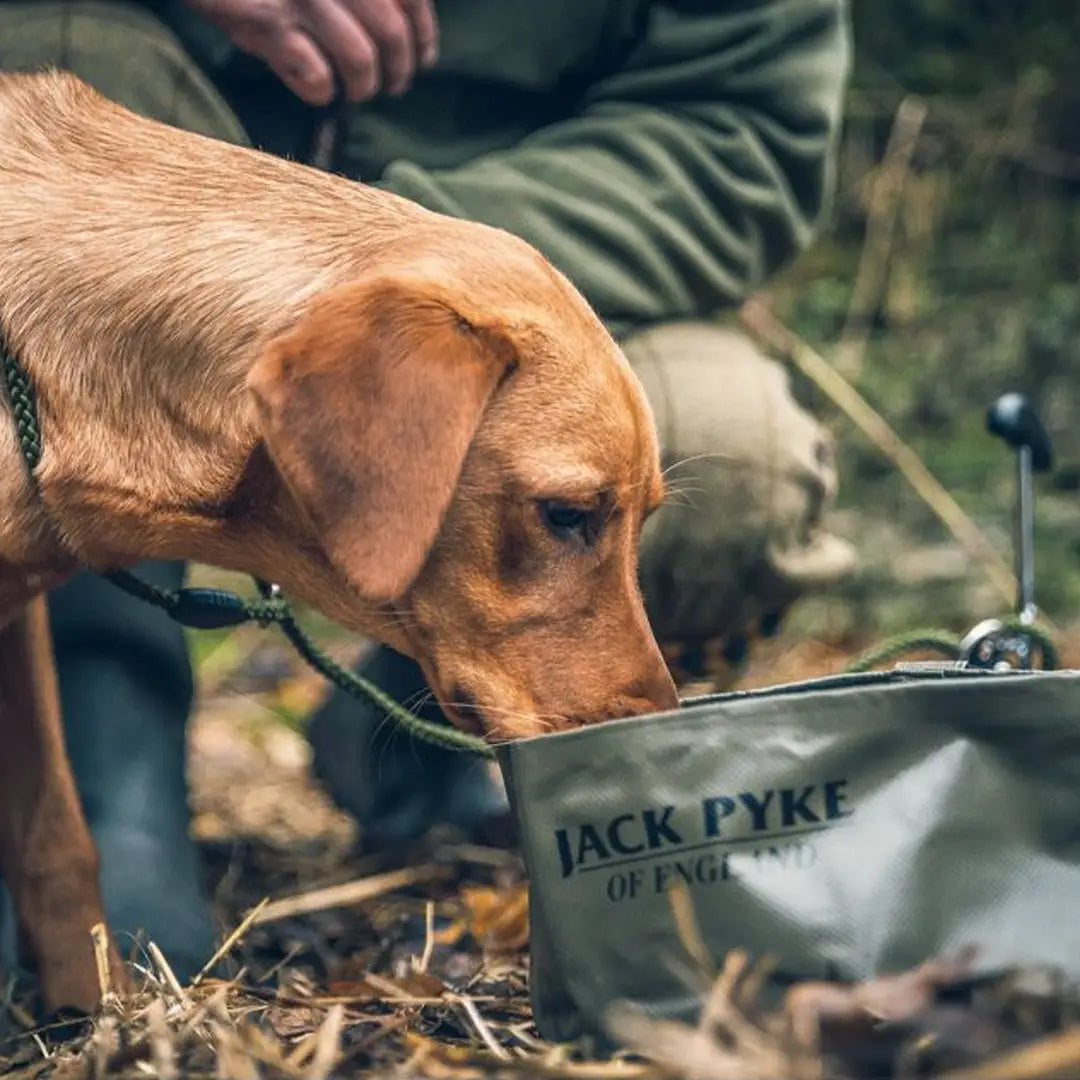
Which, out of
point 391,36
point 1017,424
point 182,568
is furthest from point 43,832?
point 1017,424

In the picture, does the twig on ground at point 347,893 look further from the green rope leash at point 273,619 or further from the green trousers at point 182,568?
the green rope leash at point 273,619

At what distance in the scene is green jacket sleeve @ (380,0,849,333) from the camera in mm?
2791

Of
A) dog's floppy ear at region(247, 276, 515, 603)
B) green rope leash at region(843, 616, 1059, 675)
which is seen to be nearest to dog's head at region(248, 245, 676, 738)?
dog's floppy ear at region(247, 276, 515, 603)

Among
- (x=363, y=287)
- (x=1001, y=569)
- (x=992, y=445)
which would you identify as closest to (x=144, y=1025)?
(x=363, y=287)

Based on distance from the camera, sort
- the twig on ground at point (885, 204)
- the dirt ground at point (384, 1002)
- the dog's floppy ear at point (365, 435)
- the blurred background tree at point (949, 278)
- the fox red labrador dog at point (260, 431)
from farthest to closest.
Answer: the twig on ground at point (885, 204) → the blurred background tree at point (949, 278) → the fox red labrador dog at point (260, 431) → the dog's floppy ear at point (365, 435) → the dirt ground at point (384, 1002)

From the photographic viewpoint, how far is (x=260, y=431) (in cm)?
194

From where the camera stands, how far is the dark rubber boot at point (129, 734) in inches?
101

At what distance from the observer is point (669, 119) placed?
9.71ft

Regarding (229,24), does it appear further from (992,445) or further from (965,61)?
(965,61)

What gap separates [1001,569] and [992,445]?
2.02 ft

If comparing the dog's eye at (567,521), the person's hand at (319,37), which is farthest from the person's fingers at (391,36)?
the dog's eye at (567,521)

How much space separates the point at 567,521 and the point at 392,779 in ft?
4.19

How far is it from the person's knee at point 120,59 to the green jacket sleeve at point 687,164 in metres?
0.35

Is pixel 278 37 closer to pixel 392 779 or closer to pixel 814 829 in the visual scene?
pixel 392 779
